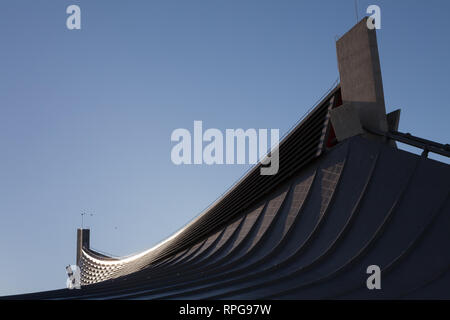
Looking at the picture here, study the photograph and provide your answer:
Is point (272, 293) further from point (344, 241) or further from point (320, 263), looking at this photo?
point (344, 241)

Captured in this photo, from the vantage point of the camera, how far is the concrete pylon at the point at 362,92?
18.4 m

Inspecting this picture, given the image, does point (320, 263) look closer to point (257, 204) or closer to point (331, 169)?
point (331, 169)

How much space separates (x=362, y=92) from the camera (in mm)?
19188

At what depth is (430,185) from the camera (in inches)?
617

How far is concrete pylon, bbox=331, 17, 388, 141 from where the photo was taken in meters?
18.4

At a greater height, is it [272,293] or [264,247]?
[264,247]

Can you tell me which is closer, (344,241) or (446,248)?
(446,248)

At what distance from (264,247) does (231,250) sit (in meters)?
1.63
